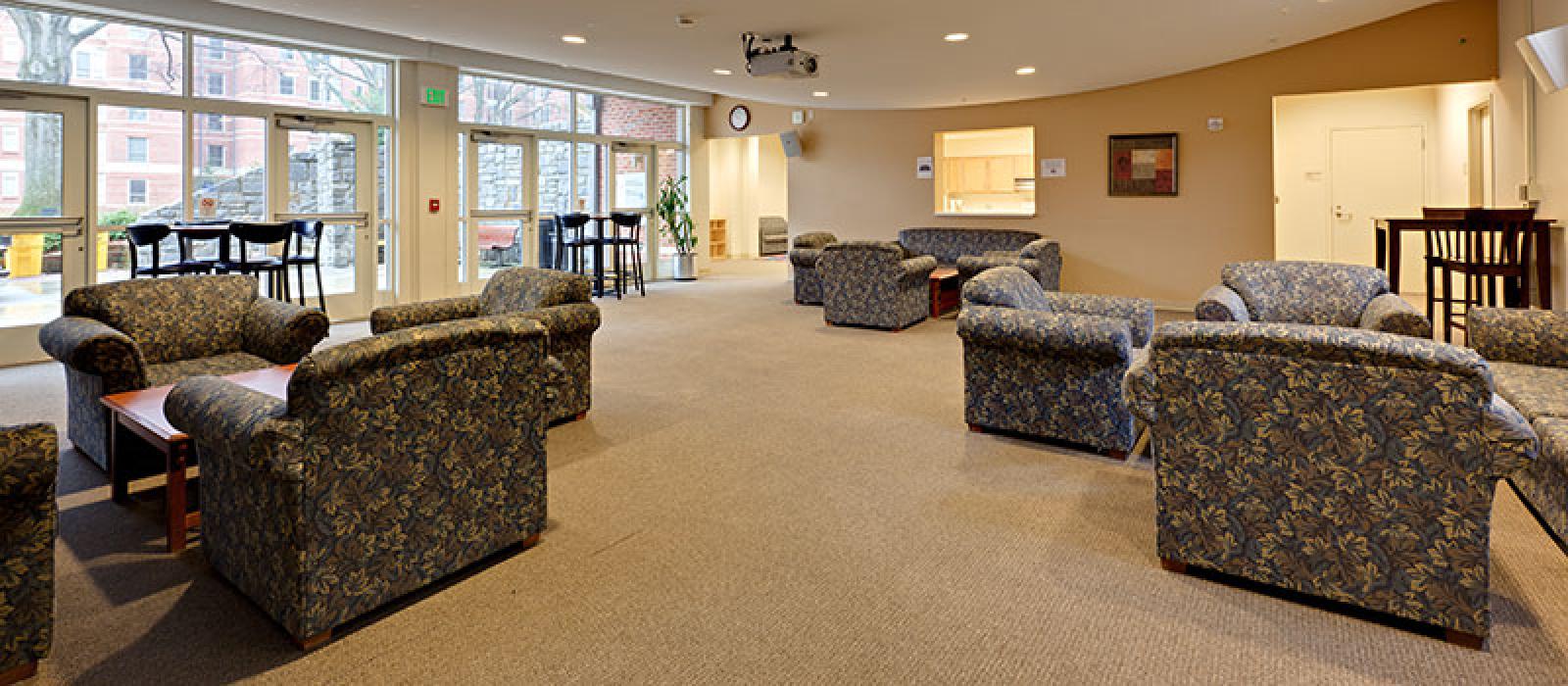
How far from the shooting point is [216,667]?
6.59 ft

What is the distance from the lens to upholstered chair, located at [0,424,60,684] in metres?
1.76

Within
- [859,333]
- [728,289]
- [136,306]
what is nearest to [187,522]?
[136,306]

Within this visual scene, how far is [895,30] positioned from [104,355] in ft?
16.9

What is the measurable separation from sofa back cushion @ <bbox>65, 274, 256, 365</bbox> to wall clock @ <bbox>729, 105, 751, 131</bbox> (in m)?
8.34

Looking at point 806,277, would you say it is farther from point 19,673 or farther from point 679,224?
point 19,673

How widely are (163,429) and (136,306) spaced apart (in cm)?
164

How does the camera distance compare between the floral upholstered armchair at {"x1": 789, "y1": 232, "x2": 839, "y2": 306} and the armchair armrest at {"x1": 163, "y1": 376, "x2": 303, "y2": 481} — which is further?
the floral upholstered armchair at {"x1": 789, "y1": 232, "x2": 839, "y2": 306}

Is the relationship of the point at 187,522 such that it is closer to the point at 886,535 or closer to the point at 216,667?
the point at 216,667

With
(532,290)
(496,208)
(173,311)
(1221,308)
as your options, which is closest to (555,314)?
(532,290)

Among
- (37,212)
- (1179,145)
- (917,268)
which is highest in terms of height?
(1179,145)

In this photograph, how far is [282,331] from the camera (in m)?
3.89

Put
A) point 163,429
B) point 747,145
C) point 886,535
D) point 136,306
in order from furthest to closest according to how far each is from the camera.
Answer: point 747,145
point 136,306
point 886,535
point 163,429

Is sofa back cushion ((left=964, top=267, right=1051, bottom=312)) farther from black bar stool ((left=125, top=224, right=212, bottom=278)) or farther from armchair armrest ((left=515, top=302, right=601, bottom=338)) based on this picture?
black bar stool ((left=125, top=224, right=212, bottom=278))

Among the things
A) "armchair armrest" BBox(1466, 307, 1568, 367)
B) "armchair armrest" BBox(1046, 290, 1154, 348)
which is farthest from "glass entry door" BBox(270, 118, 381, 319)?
"armchair armrest" BBox(1466, 307, 1568, 367)
